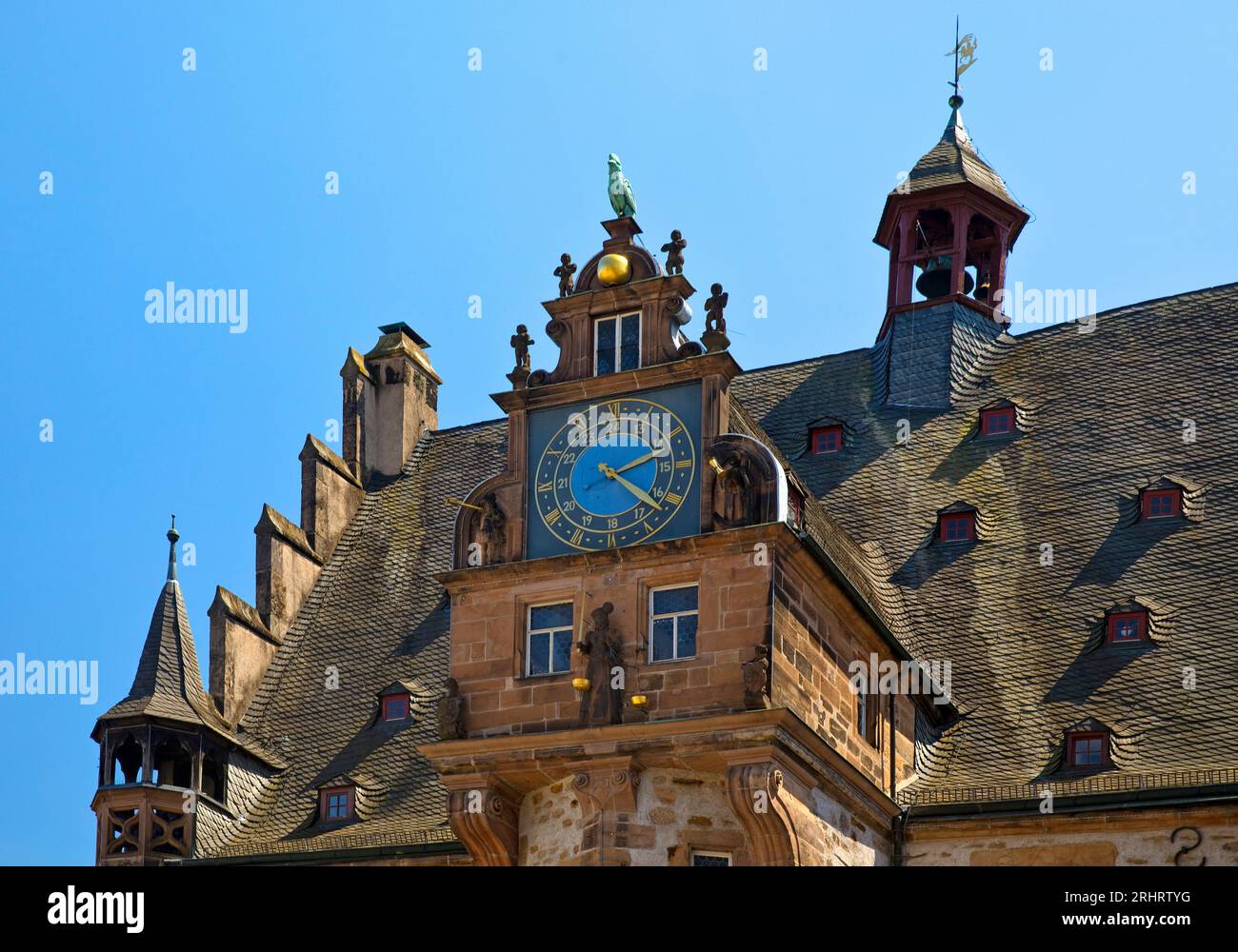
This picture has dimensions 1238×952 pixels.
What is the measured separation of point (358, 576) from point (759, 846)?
43.1 feet

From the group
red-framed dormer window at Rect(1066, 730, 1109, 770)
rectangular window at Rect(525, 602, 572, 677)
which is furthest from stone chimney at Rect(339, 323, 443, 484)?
red-framed dormer window at Rect(1066, 730, 1109, 770)

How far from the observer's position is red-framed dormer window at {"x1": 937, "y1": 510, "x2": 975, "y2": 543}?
37.9 m

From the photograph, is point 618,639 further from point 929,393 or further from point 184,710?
point 929,393

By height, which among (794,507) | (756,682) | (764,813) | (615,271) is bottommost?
(764,813)

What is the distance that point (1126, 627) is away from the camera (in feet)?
115

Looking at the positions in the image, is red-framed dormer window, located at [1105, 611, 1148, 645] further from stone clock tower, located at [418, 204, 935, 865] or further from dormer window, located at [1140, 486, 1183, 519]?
stone clock tower, located at [418, 204, 935, 865]

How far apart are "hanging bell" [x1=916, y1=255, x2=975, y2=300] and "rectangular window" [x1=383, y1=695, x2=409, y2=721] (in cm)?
1258

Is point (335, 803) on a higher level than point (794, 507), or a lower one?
lower

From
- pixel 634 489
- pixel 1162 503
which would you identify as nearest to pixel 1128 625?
pixel 1162 503

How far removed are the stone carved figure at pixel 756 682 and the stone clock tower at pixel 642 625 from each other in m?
0.02

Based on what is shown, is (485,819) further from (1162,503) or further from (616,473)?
(1162,503)

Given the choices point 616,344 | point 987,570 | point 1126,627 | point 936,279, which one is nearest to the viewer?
point 616,344

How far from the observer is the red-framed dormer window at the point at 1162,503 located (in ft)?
120

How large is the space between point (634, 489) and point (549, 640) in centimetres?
201
